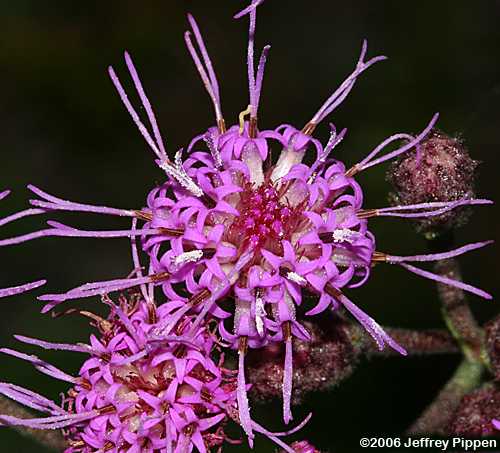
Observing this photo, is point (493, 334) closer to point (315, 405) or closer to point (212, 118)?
point (315, 405)

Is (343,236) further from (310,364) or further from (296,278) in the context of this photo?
(310,364)

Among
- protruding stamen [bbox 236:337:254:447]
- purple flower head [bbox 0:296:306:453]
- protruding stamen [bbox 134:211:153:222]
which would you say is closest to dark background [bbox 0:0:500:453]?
purple flower head [bbox 0:296:306:453]

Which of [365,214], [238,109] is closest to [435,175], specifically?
[365,214]

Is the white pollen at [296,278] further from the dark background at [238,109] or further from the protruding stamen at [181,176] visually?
the dark background at [238,109]

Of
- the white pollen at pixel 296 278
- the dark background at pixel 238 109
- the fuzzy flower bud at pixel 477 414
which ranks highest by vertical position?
the dark background at pixel 238 109

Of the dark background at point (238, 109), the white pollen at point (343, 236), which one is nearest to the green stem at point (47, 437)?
the white pollen at point (343, 236)

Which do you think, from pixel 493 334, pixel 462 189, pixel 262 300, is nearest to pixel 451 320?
pixel 493 334
